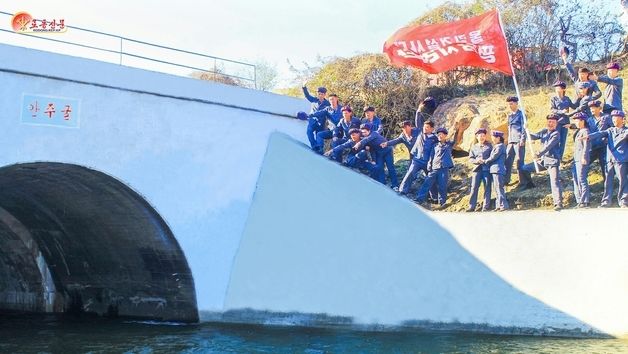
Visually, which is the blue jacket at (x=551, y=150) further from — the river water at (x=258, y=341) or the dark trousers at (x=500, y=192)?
the river water at (x=258, y=341)

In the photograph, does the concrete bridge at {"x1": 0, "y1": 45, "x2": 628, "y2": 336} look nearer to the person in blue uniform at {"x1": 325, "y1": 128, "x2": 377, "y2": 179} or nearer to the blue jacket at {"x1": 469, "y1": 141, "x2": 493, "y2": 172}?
the person in blue uniform at {"x1": 325, "y1": 128, "x2": 377, "y2": 179}

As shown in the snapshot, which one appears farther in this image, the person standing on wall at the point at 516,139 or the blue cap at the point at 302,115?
the blue cap at the point at 302,115

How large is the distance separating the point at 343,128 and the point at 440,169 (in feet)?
6.43

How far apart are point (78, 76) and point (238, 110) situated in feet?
9.34

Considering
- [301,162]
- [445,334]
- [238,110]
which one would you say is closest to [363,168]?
[301,162]

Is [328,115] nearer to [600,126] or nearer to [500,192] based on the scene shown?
[500,192]

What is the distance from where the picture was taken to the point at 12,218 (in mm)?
12367

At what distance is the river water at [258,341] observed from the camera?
808 centimetres

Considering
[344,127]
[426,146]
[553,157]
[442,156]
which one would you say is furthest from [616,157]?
[344,127]

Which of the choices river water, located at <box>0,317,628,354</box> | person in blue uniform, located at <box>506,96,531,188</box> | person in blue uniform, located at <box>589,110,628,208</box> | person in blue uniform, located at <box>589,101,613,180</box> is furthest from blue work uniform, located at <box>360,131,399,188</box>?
person in blue uniform, located at <box>589,110,628,208</box>

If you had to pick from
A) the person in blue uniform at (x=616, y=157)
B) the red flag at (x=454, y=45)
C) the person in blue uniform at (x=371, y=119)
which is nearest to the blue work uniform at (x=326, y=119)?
the person in blue uniform at (x=371, y=119)

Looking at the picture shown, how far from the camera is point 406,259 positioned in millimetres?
9539

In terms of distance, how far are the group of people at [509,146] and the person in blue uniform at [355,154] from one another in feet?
0.06

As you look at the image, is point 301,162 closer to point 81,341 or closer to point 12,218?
point 81,341
